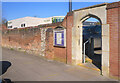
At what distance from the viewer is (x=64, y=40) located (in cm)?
1074

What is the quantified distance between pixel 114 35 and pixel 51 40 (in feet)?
20.3

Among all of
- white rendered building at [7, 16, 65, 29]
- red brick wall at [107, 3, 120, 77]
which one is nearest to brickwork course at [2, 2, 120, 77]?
red brick wall at [107, 3, 120, 77]

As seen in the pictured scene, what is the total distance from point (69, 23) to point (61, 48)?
87.1 inches

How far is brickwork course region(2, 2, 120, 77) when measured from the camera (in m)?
7.15

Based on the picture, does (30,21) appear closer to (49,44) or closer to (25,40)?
(25,40)

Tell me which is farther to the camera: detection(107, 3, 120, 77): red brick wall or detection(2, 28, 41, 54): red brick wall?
detection(2, 28, 41, 54): red brick wall

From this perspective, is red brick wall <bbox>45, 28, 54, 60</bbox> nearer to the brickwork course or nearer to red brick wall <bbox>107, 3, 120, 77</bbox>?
the brickwork course

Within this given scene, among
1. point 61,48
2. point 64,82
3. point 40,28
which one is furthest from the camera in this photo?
point 40,28

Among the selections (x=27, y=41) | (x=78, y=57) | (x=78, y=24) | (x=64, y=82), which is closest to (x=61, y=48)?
(x=78, y=57)

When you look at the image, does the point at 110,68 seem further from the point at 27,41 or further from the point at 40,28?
the point at 27,41

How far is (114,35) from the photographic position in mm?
7227

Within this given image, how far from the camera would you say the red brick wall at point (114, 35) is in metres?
7.10

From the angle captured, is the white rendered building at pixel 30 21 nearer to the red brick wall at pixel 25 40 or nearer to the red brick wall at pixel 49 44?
the red brick wall at pixel 25 40

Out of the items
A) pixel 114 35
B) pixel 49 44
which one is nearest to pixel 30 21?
pixel 49 44
